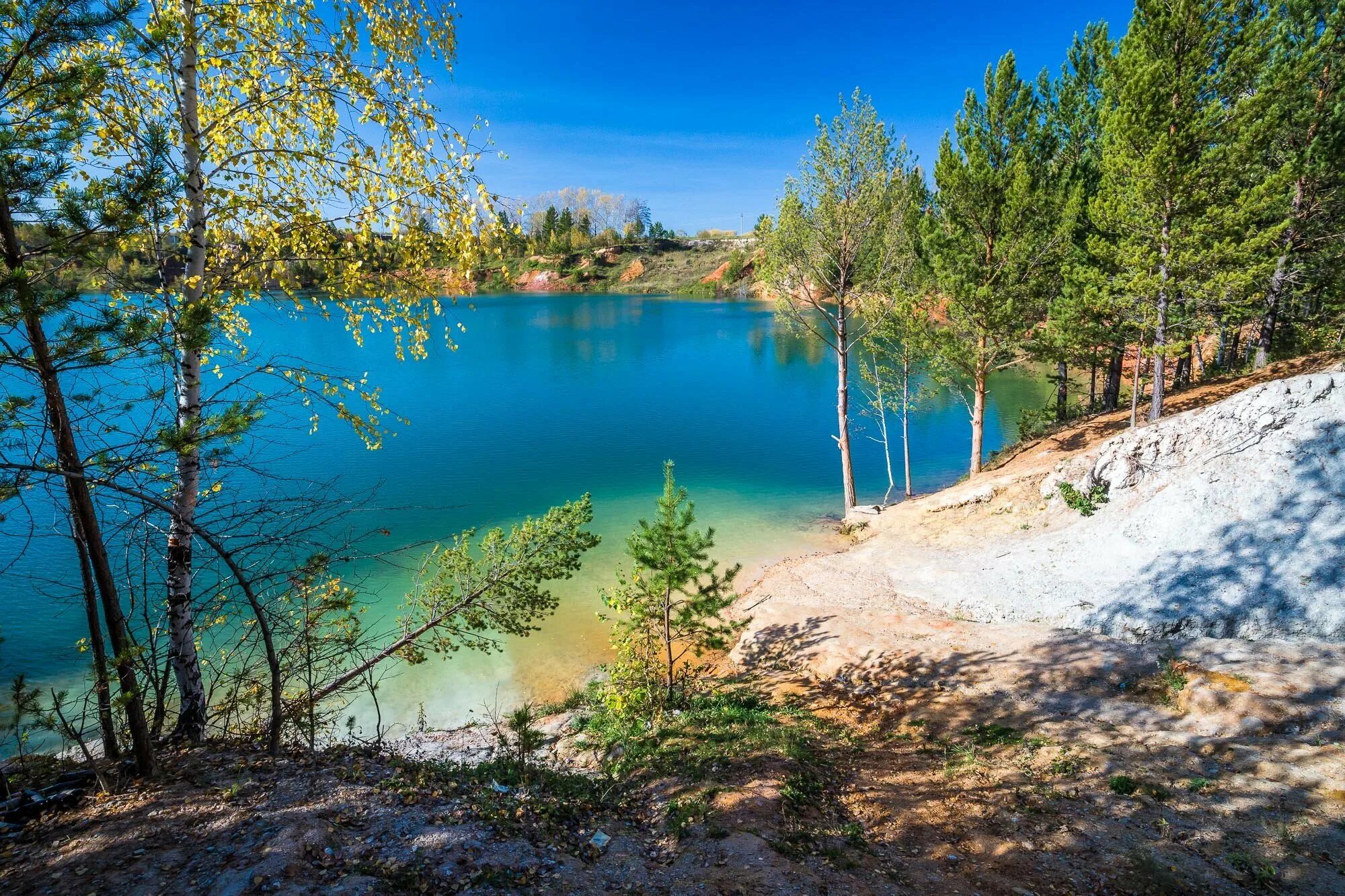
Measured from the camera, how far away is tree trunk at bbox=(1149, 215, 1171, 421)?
16078 mm

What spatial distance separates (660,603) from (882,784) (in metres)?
4.36

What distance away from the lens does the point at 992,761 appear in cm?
823

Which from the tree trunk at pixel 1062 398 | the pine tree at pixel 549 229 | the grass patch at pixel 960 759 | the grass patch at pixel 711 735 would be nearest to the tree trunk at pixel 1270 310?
the tree trunk at pixel 1062 398

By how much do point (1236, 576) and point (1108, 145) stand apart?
475 inches

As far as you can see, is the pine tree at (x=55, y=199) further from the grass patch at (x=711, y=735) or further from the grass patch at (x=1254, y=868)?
the grass patch at (x=1254, y=868)

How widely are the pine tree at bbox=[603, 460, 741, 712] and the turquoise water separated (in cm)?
336

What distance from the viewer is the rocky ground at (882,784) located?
16.1 ft

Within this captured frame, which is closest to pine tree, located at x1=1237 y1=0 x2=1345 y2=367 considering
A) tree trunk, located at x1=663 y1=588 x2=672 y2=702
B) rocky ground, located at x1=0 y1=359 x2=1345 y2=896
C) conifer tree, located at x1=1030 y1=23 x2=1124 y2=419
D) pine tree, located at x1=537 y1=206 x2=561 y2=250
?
conifer tree, located at x1=1030 y1=23 x2=1124 y2=419

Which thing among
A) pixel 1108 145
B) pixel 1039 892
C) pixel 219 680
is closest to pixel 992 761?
pixel 1039 892

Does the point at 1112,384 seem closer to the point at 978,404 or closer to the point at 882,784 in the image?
the point at 978,404

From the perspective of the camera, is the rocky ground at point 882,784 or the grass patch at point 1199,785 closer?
the rocky ground at point 882,784

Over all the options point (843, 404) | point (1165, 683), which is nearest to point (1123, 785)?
point (1165, 683)

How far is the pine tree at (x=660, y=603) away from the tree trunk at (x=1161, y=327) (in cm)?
1457

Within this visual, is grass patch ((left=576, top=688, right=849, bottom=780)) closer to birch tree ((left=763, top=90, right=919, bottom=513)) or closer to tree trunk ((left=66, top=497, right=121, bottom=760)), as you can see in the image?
tree trunk ((left=66, top=497, right=121, bottom=760))
